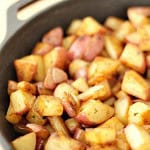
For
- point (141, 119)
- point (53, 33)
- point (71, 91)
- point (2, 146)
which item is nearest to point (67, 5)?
point (53, 33)

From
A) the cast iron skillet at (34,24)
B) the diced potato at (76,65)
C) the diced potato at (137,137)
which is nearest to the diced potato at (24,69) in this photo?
the cast iron skillet at (34,24)

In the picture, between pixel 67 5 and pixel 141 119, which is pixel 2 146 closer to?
pixel 141 119

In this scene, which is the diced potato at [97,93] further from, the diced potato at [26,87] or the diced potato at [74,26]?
the diced potato at [74,26]

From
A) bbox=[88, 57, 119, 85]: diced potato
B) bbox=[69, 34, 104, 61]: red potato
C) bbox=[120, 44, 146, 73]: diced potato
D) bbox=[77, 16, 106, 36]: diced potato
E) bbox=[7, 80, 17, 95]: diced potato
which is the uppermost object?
bbox=[7, 80, 17, 95]: diced potato

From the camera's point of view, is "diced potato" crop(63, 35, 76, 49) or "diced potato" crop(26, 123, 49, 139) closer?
"diced potato" crop(26, 123, 49, 139)

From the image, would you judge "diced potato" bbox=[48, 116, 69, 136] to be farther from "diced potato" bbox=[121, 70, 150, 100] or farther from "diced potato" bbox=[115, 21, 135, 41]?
"diced potato" bbox=[115, 21, 135, 41]

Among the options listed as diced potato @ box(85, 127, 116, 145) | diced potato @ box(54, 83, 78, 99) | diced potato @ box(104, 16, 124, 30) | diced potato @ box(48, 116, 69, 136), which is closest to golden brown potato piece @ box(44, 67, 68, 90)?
diced potato @ box(54, 83, 78, 99)

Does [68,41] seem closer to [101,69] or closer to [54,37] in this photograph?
[54,37]
